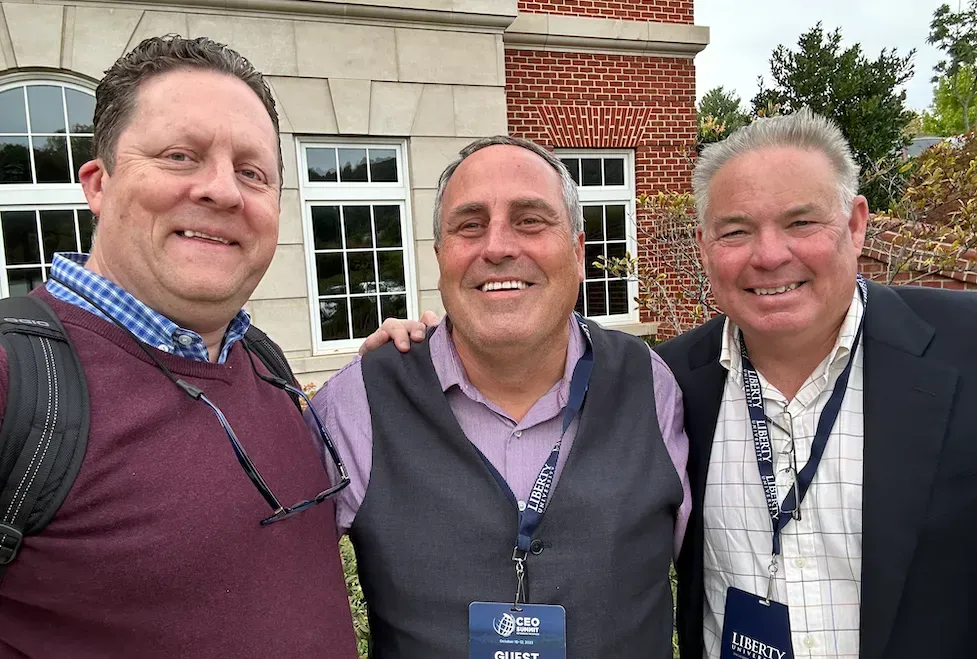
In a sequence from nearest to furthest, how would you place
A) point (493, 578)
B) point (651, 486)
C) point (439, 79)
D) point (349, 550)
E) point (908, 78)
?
point (493, 578)
point (651, 486)
point (349, 550)
point (439, 79)
point (908, 78)

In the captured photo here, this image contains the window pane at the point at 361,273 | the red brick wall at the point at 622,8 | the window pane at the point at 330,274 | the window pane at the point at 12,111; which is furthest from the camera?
the red brick wall at the point at 622,8

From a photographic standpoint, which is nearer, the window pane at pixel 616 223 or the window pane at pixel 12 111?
the window pane at pixel 12 111

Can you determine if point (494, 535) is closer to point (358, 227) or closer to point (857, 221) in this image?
point (857, 221)

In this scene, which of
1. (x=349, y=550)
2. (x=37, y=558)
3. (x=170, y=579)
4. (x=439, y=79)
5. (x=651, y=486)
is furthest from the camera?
(x=439, y=79)

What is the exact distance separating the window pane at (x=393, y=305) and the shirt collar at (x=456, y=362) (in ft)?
16.1

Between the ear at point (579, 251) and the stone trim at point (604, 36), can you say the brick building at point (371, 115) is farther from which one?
the ear at point (579, 251)

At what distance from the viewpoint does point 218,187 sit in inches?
54.1

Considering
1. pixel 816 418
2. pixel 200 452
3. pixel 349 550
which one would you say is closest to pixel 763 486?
pixel 816 418

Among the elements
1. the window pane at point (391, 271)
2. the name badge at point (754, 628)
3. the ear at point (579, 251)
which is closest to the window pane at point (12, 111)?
the window pane at point (391, 271)

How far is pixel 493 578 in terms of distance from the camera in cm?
155

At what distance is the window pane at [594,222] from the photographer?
7754 mm

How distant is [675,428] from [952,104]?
40.6 metres

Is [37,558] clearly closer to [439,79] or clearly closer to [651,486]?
[651,486]

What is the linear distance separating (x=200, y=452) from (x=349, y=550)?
263 centimetres
